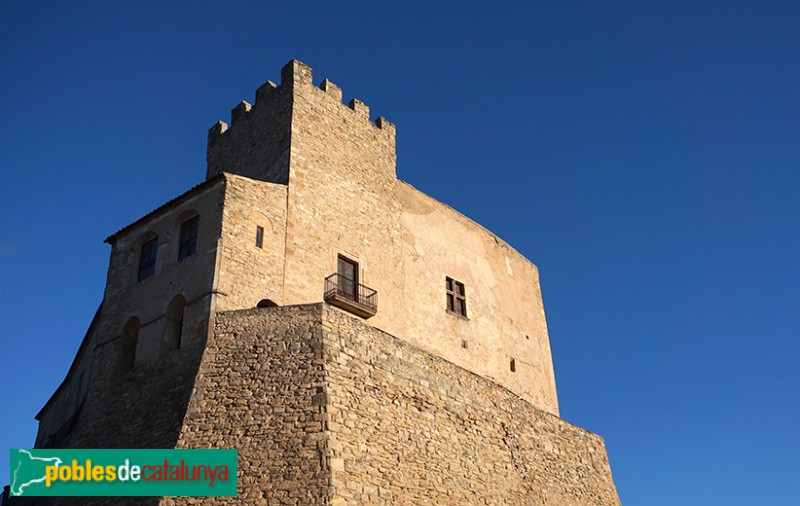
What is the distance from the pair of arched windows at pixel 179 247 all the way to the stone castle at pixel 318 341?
60 millimetres

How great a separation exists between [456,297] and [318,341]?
911cm

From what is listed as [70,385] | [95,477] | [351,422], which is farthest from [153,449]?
[70,385]

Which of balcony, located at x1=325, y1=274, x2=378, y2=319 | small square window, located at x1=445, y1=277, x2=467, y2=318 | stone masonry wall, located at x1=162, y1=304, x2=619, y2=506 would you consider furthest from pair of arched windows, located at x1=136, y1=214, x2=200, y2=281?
small square window, located at x1=445, y1=277, x2=467, y2=318

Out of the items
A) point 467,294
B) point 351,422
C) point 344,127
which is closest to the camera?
point 351,422

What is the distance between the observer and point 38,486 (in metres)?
18.4

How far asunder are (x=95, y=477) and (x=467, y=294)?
13.9 meters

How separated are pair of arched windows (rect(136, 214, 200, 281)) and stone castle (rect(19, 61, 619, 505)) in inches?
2.4

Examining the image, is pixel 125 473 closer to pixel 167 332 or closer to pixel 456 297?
pixel 167 332

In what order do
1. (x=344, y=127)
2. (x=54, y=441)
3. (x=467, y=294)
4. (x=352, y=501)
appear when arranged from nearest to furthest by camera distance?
(x=352, y=501), (x=54, y=441), (x=344, y=127), (x=467, y=294)

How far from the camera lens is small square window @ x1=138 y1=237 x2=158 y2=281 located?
22797 millimetres

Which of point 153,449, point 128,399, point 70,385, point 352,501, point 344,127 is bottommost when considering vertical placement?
point 352,501

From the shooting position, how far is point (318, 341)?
19688 millimetres

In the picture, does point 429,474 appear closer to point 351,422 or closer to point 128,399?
point 351,422

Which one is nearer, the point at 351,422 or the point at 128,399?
the point at 351,422
